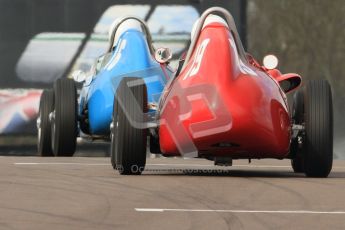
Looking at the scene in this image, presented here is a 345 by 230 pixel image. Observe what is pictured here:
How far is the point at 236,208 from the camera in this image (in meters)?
12.9

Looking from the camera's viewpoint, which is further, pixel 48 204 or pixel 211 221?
pixel 48 204

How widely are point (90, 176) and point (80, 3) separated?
1423 cm

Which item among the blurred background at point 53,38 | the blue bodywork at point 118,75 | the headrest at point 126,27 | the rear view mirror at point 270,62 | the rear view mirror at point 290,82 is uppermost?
the rear view mirror at point 270,62

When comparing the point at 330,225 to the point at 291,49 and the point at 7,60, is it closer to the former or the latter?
the point at 7,60

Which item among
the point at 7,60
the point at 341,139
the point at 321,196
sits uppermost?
the point at 321,196

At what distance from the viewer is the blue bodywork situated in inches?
829

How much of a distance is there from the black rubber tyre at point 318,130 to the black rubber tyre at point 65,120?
5228mm

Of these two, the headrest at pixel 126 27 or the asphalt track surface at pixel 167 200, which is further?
the headrest at pixel 126 27

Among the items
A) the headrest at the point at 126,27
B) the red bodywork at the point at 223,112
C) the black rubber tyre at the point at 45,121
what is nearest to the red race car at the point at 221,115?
the red bodywork at the point at 223,112

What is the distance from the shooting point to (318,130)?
1719cm

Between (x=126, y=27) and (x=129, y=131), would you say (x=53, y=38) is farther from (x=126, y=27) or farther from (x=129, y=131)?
(x=129, y=131)

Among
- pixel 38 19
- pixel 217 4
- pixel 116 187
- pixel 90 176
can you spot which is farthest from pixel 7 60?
pixel 116 187

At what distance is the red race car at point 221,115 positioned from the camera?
53.3 feet

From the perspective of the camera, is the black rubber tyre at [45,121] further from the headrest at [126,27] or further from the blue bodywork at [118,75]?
the headrest at [126,27]
